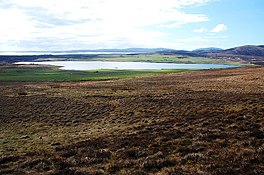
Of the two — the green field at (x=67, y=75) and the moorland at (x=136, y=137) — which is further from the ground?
the moorland at (x=136, y=137)

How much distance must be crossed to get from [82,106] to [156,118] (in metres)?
14.5

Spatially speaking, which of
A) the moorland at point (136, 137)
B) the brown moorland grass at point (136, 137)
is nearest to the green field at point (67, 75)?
the moorland at point (136, 137)

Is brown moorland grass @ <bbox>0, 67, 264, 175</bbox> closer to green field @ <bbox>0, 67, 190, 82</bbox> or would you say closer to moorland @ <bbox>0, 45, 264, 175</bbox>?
moorland @ <bbox>0, 45, 264, 175</bbox>

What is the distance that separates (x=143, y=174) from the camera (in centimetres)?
1470

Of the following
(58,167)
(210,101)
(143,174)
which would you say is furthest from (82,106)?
(143,174)

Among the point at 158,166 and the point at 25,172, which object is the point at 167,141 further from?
the point at 25,172

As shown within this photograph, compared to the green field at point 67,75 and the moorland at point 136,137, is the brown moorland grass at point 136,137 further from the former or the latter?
the green field at point 67,75

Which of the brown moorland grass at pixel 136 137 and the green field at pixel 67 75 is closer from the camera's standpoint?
the brown moorland grass at pixel 136 137

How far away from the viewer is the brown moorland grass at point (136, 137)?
52.4ft

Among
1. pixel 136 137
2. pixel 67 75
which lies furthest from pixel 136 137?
pixel 67 75

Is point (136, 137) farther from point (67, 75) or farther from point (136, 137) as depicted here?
point (67, 75)

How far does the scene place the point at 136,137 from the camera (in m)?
23.3

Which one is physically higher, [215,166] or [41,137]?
[215,166]

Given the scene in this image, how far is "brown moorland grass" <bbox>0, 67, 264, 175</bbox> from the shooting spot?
Result: 16.0 m
